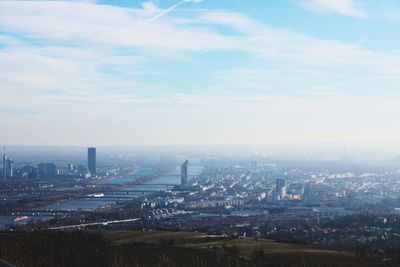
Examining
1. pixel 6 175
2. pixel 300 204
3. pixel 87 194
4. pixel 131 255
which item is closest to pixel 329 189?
pixel 300 204

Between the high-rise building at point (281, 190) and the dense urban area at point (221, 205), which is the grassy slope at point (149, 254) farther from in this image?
the high-rise building at point (281, 190)

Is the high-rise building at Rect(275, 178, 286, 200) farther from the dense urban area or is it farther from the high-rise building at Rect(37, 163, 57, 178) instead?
the high-rise building at Rect(37, 163, 57, 178)

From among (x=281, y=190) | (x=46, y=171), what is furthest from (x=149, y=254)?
(x=46, y=171)

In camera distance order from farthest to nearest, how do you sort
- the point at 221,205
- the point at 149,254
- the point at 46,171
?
1. the point at 46,171
2. the point at 221,205
3. the point at 149,254

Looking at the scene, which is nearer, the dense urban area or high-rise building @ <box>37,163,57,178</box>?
the dense urban area

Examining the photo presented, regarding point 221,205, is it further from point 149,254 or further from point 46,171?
point 149,254

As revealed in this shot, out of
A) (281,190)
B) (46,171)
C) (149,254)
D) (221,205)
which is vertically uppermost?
(149,254)

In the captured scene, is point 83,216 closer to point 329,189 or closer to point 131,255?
point 131,255

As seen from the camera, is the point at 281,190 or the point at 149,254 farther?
the point at 281,190

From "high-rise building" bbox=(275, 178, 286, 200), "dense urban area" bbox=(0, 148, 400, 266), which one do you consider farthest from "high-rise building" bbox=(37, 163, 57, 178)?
"high-rise building" bbox=(275, 178, 286, 200)

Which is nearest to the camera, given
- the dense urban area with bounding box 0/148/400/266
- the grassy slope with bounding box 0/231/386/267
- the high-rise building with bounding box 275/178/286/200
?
the grassy slope with bounding box 0/231/386/267

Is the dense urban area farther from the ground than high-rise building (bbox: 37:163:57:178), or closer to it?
closer to it
